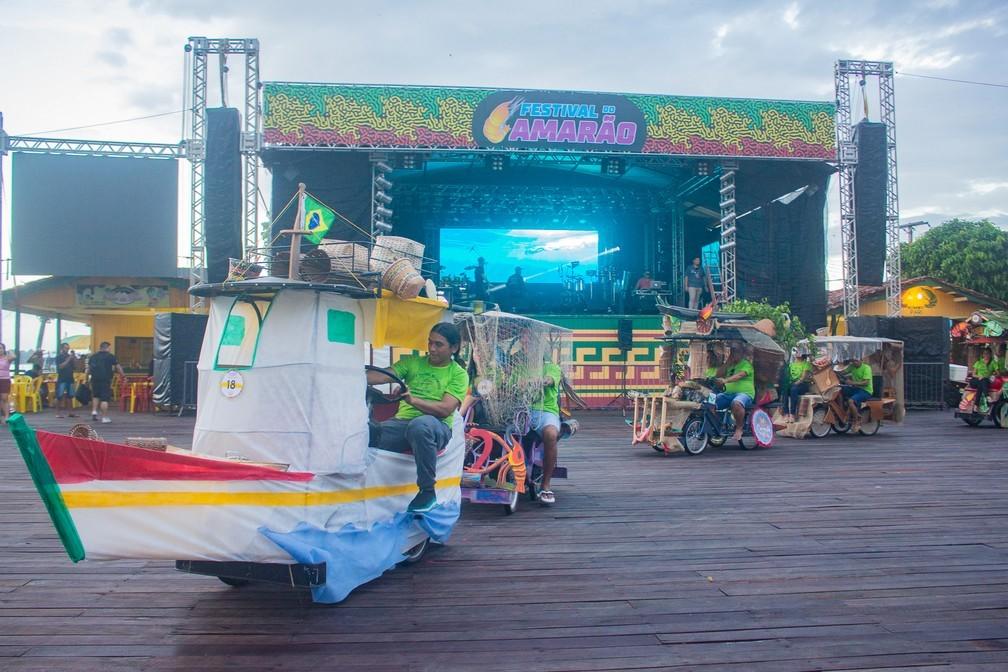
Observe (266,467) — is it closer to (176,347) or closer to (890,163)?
(176,347)

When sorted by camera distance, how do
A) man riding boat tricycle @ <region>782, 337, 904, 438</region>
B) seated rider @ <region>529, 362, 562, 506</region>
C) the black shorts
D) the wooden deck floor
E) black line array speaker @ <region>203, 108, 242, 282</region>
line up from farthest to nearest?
black line array speaker @ <region>203, 108, 242, 282</region>
the black shorts
man riding boat tricycle @ <region>782, 337, 904, 438</region>
seated rider @ <region>529, 362, 562, 506</region>
the wooden deck floor

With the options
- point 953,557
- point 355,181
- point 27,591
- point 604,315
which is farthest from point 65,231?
point 953,557

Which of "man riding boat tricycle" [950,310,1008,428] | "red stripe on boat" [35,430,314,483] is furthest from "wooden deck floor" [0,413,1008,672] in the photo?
"man riding boat tricycle" [950,310,1008,428]

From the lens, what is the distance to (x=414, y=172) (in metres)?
19.3

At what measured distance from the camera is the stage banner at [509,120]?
634 inches

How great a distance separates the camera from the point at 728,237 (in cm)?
1780

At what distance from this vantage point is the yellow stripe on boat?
3107 mm

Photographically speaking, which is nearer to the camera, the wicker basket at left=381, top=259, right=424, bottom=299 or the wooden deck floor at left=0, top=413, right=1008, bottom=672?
the wooden deck floor at left=0, top=413, right=1008, bottom=672

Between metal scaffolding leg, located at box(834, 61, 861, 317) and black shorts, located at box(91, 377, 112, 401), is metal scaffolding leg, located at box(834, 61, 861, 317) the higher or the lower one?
the higher one

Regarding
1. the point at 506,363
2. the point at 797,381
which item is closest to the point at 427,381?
the point at 506,363

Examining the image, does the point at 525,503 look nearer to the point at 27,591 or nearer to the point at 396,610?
the point at 396,610

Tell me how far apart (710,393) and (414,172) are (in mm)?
11218

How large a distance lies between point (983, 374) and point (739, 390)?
539cm

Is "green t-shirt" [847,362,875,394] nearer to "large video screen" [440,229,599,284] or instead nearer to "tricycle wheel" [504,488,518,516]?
"tricycle wheel" [504,488,518,516]
